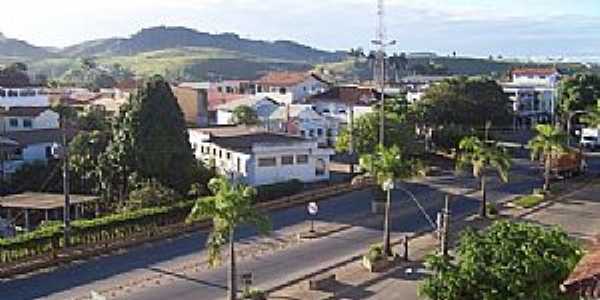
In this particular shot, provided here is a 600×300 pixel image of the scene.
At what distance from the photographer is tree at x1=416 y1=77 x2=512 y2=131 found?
76312 millimetres

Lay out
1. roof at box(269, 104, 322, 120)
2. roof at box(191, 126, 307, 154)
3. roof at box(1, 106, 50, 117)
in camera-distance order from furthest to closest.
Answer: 1. roof at box(269, 104, 322, 120)
2. roof at box(1, 106, 50, 117)
3. roof at box(191, 126, 307, 154)

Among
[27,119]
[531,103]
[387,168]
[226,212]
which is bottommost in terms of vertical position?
[226,212]

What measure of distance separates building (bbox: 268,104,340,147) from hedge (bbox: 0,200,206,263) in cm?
3198

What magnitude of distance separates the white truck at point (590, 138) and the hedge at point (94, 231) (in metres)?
48.1

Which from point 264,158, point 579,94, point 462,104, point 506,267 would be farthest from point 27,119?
point 506,267

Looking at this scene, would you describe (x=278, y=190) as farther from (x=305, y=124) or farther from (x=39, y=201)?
(x=305, y=124)

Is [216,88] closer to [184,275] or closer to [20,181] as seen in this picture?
[20,181]

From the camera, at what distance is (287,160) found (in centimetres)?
5584

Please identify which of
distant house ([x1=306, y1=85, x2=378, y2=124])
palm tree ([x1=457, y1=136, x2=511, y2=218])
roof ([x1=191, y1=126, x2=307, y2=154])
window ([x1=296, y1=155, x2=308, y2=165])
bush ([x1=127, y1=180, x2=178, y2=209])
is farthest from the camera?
distant house ([x1=306, y1=85, x2=378, y2=124])

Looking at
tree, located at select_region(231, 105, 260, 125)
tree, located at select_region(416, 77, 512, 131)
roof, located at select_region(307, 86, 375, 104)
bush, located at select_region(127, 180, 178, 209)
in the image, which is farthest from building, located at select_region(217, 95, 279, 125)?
bush, located at select_region(127, 180, 178, 209)

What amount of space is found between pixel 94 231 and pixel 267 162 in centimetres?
1865

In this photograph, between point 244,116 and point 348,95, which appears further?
point 348,95

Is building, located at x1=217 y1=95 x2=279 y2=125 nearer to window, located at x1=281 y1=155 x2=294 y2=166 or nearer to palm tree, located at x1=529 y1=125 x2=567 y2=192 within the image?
window, located at x1=281 y1=155 x2=294 y2=166

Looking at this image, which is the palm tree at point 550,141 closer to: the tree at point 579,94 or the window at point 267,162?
the window at point 267,162
